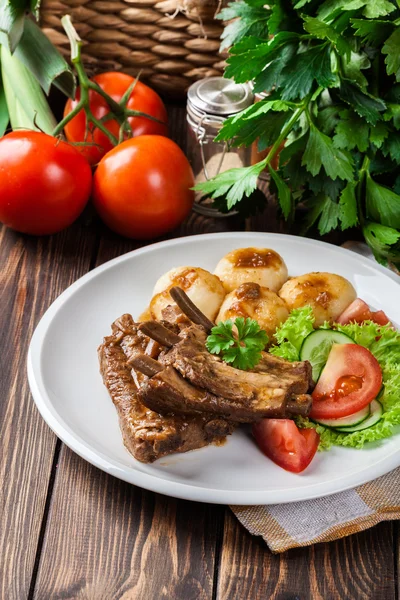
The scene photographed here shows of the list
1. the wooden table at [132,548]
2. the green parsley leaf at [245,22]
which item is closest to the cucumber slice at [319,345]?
the wooden table at [132,548]

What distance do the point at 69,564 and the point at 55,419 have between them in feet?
1.35

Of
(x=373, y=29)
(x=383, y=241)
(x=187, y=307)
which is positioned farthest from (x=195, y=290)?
(x=373, y=29)

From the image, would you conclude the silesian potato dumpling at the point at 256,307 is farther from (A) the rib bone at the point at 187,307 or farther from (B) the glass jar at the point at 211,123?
(B) the glass jar at the point at 211,123

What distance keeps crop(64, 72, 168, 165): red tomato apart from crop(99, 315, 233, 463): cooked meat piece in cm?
130

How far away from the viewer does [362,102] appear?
283 cm

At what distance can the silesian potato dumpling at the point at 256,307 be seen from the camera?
2.62m

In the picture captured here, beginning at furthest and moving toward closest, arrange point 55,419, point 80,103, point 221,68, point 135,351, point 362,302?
point 221,68, point 80,103, point 362,302, point 135,351, point 55,419

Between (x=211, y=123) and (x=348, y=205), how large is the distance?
72 centimetres

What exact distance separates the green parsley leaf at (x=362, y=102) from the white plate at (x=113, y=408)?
518 mm

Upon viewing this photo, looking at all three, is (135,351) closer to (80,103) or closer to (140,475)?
(140,475)

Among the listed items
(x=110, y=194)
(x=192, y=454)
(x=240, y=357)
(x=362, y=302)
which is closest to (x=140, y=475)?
(x=192, y=454)

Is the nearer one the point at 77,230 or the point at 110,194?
the point at 110,194

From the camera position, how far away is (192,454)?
7.54 ft

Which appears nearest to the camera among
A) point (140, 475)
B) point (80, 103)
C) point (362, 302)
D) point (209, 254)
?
point (140, 475)
